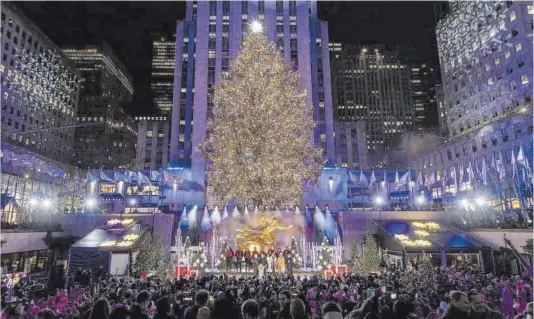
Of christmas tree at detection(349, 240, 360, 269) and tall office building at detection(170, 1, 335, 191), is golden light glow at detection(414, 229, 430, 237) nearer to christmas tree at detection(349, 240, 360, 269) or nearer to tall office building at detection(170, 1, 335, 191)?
christmas tree at detection(349, 240, 360, 269)

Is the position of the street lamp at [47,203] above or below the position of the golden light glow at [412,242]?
above

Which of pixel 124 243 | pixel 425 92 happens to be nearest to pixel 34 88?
pixel 124 243

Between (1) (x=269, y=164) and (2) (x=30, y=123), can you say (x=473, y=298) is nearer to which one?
(1) (x=269, y=164)

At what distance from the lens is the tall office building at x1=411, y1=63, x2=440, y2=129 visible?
5714 inches

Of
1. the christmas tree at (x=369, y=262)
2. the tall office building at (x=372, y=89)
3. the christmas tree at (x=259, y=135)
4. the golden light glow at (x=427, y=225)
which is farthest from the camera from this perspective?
the tall office building at (x=372, y=89)

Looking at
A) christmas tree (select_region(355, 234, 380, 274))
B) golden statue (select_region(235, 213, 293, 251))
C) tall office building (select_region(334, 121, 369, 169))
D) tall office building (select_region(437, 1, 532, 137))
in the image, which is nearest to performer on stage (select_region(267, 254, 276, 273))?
golden statue (select_region(235, 213, 293, 251))

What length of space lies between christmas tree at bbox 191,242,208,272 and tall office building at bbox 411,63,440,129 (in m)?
131

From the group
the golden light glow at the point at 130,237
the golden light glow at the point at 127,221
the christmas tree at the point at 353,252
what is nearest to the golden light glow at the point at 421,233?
the christmas tree at the point at 353,252

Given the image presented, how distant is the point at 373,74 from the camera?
440 ft

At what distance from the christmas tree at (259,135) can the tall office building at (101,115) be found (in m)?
94.2

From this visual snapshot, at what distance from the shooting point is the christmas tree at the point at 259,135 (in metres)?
31.0

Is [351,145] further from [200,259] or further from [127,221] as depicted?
[127,221]

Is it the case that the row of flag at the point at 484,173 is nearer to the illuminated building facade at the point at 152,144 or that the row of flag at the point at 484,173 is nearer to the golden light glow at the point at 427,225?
the golden light glow at the point at 427,225

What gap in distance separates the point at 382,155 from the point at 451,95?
84.2 feet
